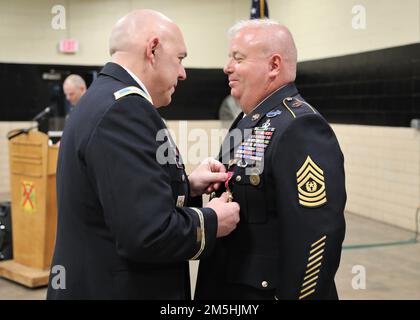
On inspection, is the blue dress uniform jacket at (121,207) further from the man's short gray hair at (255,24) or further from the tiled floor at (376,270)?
the tiled floor at (376,270)

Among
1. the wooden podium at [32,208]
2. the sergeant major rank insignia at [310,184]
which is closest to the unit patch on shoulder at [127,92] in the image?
the sergeant major rank insignia at [310,184]

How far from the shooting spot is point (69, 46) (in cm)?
914

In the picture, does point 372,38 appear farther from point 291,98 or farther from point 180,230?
point 180,230

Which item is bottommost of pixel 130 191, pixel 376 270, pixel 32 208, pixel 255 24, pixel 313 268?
pixel 376 270

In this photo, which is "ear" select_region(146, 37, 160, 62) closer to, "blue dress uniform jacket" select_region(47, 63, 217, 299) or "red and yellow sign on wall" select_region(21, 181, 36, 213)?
"blue dress uniform jacket" select_region(47, 63, 217, 299)

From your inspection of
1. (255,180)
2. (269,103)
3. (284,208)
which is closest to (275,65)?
(269,103)

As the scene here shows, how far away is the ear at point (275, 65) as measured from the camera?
182 centimetres

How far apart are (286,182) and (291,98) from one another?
0.35 m

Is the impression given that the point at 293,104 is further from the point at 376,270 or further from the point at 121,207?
the point at 376,270

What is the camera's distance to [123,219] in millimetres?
1391

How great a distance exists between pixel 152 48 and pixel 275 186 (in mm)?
579

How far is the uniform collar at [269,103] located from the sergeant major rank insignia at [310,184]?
296mm

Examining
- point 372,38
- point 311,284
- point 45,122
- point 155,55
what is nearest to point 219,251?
point 311,284

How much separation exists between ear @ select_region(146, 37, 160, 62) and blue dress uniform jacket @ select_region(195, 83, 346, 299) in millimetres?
466
